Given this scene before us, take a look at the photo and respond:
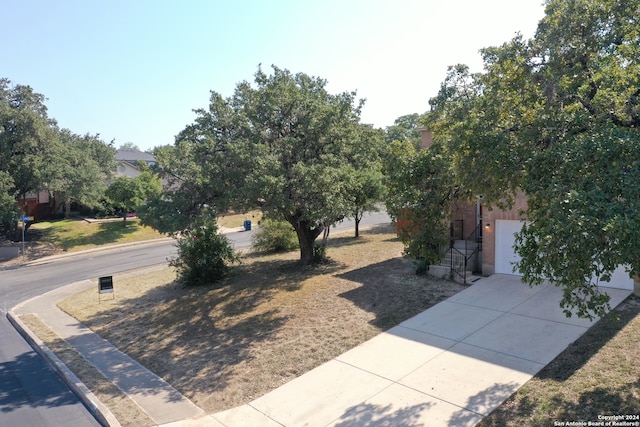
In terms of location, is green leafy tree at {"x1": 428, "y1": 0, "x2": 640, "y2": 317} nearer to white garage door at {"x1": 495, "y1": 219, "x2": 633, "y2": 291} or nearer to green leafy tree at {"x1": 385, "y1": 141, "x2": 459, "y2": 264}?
green leafy tree at {"x1": 385, "y1": 141, "x2": 459, "y2": 264}

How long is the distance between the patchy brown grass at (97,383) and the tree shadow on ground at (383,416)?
3.67 metres

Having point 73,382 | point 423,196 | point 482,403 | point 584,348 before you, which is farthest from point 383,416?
point 73,382

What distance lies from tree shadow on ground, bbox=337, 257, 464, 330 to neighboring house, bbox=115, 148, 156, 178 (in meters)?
36.6

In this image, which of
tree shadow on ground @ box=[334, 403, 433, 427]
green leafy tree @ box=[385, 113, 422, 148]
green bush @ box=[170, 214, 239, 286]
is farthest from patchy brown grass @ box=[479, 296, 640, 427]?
green leafy tree @ box=[385, 113, 422, 148]

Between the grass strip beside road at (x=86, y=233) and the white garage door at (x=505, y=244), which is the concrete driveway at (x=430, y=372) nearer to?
the white garage door at (x=505, y=244)

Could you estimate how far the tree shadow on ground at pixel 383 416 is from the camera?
6945 millimetres

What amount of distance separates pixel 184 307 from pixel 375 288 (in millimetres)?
6523

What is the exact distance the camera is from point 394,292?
13375 millimetres

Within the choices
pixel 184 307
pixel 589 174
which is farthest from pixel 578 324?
pixel 184 307

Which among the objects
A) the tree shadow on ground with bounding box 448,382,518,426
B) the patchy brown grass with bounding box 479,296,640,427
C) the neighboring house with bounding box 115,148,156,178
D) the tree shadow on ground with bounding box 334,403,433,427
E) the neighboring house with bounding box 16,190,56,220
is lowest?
the tree shadow on ground with bounding box 334,403,433,427

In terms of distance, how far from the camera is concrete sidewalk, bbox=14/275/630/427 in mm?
7363

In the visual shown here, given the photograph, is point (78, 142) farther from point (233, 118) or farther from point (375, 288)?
point (375, 288)

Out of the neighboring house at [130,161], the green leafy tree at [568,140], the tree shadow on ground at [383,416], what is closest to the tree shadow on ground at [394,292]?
the tree shadow on ground at [383,416]

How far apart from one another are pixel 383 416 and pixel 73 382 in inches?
279
